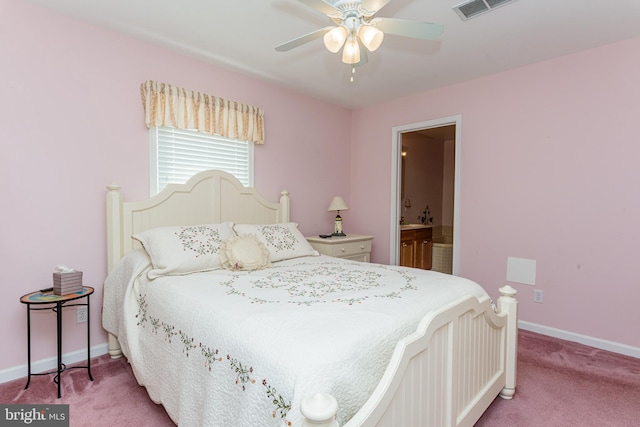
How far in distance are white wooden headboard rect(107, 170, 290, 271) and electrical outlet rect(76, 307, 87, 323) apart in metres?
0.34

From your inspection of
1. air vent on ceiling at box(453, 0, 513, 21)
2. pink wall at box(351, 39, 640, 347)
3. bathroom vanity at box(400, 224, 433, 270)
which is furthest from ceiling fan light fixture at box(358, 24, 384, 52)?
bathroom vanity at box(400, 224, 433, 270)

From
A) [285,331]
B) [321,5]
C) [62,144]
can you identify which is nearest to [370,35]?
[321,5]

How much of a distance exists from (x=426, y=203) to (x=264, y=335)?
5.26m

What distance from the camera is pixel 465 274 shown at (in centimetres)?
356

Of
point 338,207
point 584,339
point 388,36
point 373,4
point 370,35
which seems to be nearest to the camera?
point 373,4

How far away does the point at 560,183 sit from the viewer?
2.95m

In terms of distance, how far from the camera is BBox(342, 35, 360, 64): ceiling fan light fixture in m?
1.90

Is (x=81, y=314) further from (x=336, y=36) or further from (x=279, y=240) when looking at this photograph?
(x=336, y=36)

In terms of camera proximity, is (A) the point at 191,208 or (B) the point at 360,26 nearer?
(B) the point at 360,26

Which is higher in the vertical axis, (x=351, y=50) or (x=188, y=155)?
(x=351, y=50)

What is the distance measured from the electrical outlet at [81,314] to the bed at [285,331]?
0.20m

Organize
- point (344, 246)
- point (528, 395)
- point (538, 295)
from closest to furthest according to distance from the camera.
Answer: point (528, 395) → point (538, 295) → point (344, 246)

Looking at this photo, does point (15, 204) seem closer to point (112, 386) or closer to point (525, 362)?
point (112, 386)

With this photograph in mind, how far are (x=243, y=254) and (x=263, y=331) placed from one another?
1.16 meters
